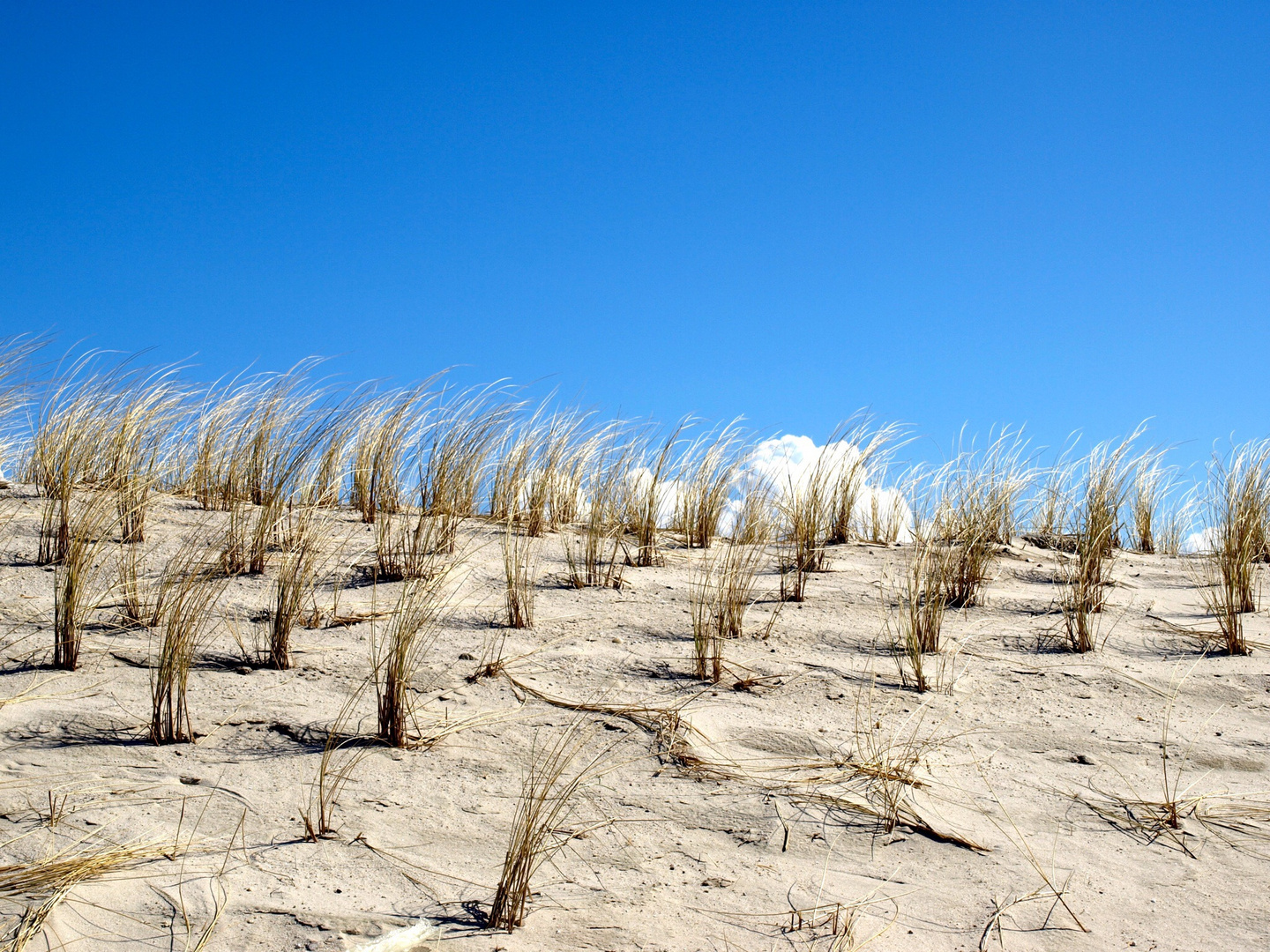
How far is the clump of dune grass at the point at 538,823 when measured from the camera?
5.71ft

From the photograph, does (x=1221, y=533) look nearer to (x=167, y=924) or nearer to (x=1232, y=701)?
(x=1232, y=701)

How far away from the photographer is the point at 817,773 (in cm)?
247

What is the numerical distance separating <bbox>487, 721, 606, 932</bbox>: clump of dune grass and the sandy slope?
0.04 meters

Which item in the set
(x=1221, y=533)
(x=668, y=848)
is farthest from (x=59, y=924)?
(x=1221, y=533)

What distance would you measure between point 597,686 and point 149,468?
9.88 feet

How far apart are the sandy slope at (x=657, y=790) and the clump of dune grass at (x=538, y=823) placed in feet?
0.13

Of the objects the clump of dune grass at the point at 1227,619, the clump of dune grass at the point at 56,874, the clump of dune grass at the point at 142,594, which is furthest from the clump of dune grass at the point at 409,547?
Answer: the clump of dune grass at the point at 1227,619

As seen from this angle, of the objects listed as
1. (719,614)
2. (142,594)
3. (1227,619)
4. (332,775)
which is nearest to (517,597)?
(719,614)

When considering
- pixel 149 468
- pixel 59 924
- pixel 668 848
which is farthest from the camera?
pixel 149 468

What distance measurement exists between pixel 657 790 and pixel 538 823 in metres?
0.37

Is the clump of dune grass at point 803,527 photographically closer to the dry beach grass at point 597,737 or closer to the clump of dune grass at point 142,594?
the dry beach grass at point 597,737

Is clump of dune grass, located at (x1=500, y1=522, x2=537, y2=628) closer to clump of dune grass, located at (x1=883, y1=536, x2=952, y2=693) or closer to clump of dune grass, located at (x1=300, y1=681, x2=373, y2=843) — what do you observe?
clump of dune grass, located at (x1=300, y1=681, x2=373, y2=843)

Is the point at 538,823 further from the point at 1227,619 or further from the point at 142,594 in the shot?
the point at 1227,619

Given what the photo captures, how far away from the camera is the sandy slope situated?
5.98 ft
